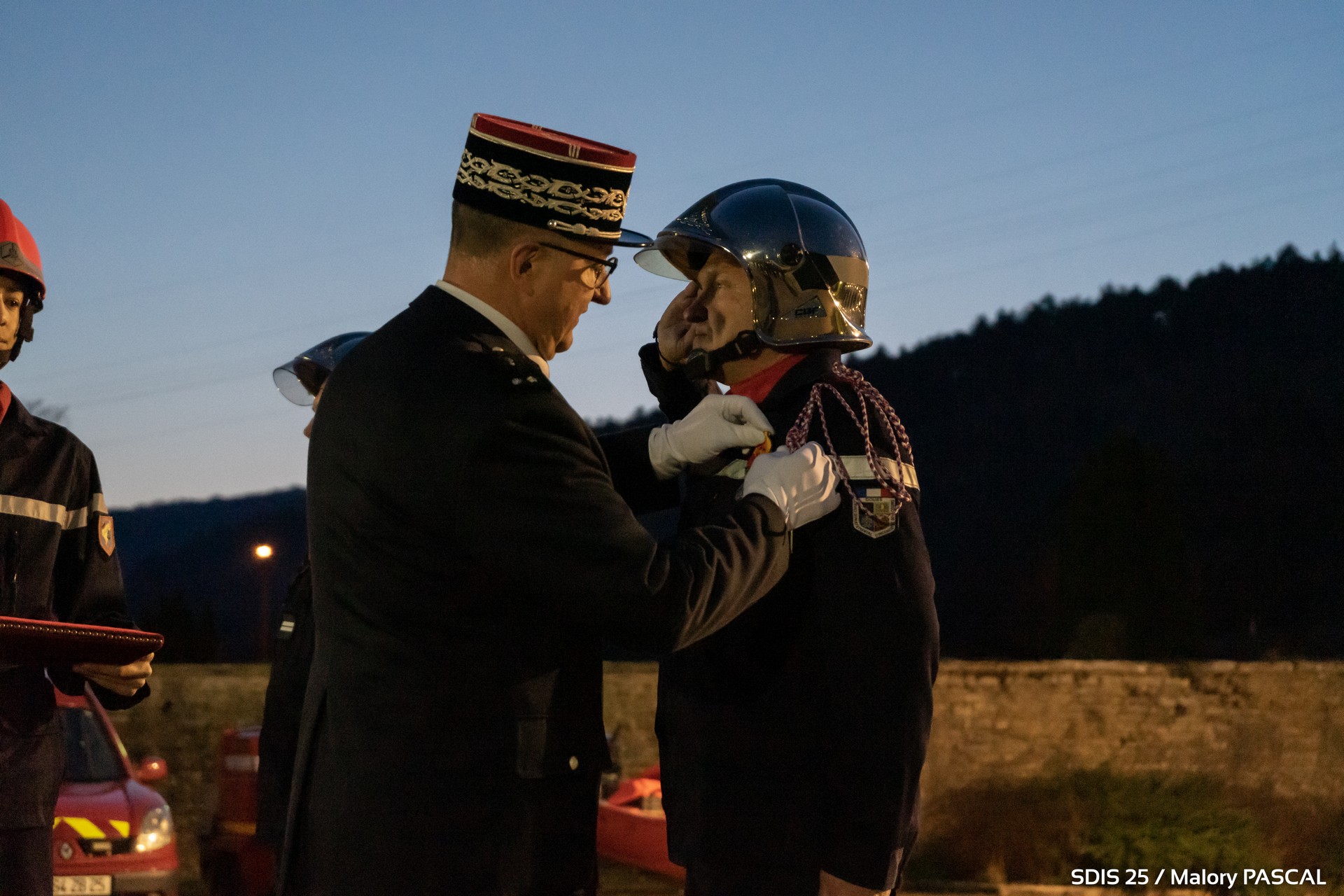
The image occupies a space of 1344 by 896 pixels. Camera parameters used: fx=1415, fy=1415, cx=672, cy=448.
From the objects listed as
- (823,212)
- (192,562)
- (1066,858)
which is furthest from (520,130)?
(192,562)

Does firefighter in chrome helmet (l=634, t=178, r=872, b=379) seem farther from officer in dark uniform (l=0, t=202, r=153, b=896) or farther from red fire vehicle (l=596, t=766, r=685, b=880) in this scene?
red fire vehicle (l=596, t=766, r=685, b=880)

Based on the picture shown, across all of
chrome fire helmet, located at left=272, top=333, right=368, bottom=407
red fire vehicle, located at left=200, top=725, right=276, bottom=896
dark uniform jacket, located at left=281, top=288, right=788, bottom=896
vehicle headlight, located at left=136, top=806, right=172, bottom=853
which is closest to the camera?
dark uniform jacket, located at left=281, top=288, right=788, bottom=896

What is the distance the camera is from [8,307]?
3752mm

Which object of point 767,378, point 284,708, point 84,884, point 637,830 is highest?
point 767,378

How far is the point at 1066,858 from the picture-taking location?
13844mm

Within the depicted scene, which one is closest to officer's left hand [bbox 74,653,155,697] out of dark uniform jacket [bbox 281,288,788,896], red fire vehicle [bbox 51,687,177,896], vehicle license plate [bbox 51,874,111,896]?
dark uniform jacket [bbox 281,288,788,896]

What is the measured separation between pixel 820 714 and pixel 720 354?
910 millimetres

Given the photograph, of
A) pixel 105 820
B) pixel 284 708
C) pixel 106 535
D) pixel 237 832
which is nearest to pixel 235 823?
pixel 237 832

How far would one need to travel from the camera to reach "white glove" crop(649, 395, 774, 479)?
2922 mm

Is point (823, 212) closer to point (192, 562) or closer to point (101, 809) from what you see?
point (101, 809)

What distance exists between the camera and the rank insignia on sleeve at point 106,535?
3.93 m

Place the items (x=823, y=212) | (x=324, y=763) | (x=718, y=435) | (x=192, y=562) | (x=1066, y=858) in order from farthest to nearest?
(x=192, y=562), (x=1066, y=858), (x=823, y=212), (x=718, y=435), (x=324, y=763)

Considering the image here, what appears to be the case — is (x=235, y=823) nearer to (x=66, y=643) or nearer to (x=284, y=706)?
(x=284, y=706)

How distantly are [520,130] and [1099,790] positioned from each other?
14.3m
